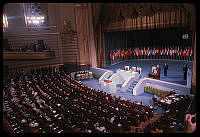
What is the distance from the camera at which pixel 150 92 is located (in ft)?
40.4

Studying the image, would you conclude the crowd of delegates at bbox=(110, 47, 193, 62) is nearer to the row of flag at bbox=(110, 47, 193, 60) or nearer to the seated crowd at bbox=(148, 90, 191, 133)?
the row of flag at bbox=(110, 47, 193, 60)

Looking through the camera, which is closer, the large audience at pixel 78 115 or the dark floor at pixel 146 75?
the large audience at pixel 78 115

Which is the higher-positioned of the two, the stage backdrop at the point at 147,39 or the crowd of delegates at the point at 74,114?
the stage backdrop at the point at 147,39

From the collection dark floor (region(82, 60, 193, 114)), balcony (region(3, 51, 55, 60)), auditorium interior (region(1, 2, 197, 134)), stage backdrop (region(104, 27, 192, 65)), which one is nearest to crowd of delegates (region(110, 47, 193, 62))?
auditorium interior (region(1, 2, 197, 134))

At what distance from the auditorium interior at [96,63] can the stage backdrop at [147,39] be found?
0.32 feet

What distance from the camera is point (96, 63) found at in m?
18.7

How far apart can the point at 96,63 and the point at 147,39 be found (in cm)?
657

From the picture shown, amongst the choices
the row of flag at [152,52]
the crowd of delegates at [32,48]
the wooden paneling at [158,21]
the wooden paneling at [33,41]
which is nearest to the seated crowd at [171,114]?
the wooden paneling at [158,21]

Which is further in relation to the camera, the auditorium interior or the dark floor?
the dark floor

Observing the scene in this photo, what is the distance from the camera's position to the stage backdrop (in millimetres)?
16828

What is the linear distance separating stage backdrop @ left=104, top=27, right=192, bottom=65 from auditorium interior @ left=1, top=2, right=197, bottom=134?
0.10 meters

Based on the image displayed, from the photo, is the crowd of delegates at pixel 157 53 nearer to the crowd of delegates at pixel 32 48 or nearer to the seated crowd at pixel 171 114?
the seated crowd at pixel 171 114

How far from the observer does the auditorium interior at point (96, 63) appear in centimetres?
850

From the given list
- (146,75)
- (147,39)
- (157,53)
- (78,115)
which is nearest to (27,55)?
(78,115)
